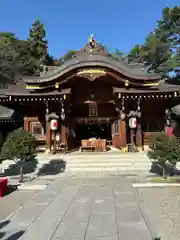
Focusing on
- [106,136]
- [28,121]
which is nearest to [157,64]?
[106,136]

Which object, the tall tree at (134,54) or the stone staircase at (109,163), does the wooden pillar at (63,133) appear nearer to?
the stone staircase at (109,163)

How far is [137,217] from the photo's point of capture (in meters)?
6.66

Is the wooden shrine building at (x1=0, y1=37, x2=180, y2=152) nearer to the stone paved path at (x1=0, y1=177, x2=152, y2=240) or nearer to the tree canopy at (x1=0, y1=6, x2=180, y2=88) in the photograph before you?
the stone paved path at (x1=0, y1=177, x2=152, y2=240)

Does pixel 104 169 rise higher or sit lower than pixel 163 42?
lower

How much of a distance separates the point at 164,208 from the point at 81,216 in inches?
97.3

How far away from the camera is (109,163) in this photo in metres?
15.9

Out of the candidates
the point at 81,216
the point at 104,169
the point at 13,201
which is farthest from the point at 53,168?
the point at 81,216

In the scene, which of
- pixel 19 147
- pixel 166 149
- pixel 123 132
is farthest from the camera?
pixel 123 132

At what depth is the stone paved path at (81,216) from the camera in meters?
5.59

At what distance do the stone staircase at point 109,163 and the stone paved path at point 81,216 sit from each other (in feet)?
14.6

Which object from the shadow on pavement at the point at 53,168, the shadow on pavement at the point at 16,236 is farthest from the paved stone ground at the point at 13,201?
the shadow on pavement at the point at 53,168

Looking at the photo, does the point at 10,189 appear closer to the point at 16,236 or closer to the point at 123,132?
the point at 16,236

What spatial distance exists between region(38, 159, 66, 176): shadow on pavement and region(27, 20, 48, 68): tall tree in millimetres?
49916

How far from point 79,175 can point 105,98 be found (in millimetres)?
8373
